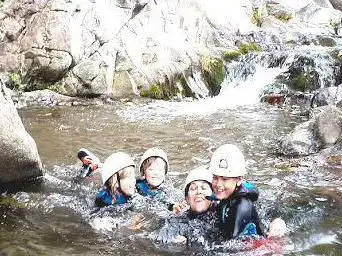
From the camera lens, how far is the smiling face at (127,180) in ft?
20.9

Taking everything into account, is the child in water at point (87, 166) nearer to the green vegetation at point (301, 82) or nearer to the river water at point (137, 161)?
the river water at point (137, 161)

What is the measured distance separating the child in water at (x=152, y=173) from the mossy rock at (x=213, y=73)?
1176cm

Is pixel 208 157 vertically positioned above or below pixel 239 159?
below

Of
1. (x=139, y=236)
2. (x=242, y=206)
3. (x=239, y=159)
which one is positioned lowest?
(x=139, y=236)

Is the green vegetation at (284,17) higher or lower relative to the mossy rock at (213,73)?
higher

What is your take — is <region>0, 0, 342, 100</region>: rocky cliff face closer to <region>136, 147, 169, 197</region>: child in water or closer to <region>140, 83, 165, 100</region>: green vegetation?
<region>140, 83, 165, 100</region>: green vegetation

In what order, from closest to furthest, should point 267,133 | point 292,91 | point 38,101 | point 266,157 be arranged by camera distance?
1. point 266,157
2. point 267,133
3. point 38,101
4. point 292,91

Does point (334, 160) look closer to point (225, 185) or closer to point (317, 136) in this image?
point (317, 136)

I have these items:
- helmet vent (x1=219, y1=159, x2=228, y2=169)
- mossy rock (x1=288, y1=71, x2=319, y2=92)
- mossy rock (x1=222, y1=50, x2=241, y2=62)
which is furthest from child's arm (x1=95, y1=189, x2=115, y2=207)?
mossy rock (x1=222, y1=50, x2=241, y2=62)

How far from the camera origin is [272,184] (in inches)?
314

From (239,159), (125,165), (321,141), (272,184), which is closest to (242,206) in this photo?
(239,159)

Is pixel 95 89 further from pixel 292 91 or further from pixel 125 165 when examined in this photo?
pixel 125 165

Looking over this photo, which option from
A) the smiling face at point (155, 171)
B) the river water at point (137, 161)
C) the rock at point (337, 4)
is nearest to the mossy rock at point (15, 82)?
the river water at point (137, 161)

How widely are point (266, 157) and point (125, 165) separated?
4.27m
